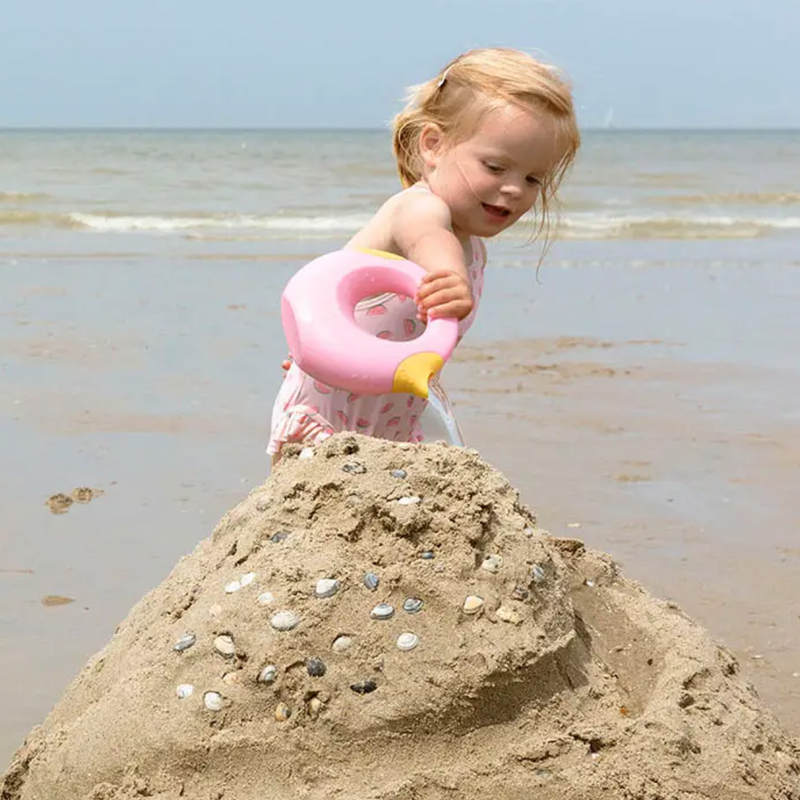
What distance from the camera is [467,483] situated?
236cm

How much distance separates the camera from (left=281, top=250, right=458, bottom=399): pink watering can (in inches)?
107

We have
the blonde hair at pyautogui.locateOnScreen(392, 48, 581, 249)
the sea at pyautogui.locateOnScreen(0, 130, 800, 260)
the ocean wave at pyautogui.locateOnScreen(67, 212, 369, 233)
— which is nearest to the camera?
the blonde hair at pyautogui.locateOnScreen(392, 48, 581, 249)

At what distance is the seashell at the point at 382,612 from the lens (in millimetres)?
2156

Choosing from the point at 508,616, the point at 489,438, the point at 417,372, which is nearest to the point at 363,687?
the point at 508,616

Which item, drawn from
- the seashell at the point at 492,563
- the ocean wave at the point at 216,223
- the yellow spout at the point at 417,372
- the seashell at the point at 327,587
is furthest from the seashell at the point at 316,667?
the ocean wave at the point at 216,223

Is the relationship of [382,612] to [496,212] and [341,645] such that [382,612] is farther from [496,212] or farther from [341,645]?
[496,212]

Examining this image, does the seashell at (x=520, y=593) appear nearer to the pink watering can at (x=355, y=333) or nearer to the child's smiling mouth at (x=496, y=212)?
the pink watering can at (x=355, y=333)


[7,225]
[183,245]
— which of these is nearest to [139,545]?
[183,245]

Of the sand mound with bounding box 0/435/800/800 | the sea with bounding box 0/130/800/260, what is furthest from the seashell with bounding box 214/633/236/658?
the sea with bounding box 0/130/800/260

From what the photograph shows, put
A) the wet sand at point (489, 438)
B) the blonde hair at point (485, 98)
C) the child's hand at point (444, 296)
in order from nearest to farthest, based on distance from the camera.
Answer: the child's hand at point (444, 296) → the blonde hair at point (485, 98) → the wet sand at point (489, 438)

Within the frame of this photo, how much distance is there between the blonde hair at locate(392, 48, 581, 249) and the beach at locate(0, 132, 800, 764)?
1.61 metres

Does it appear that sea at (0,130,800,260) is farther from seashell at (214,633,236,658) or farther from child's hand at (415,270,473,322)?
seashell at (214,633,236,658)

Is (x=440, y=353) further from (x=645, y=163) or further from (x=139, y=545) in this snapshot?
(x=645, y=163)

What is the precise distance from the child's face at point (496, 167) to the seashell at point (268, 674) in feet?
4.91
